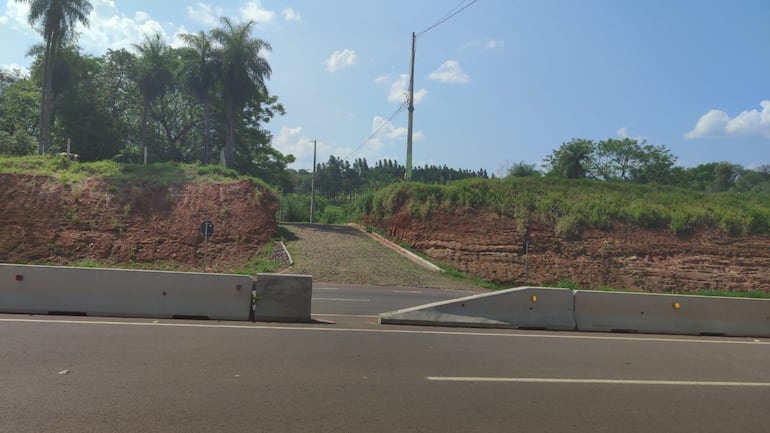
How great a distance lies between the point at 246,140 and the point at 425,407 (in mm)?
54350

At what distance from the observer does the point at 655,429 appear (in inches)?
195

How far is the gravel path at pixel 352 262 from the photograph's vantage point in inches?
883

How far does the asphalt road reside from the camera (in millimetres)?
4797

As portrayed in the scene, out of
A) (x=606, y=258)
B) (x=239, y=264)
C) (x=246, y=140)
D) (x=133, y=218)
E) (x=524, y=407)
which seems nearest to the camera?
(x=524, y=407)

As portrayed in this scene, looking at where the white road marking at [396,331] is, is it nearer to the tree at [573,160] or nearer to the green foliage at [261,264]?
the green foliage at [261,264]

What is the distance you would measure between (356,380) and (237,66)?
1551 inches

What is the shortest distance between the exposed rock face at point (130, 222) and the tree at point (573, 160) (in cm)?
3659

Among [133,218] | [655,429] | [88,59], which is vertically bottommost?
[655,429]

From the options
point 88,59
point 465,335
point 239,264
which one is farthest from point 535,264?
point 88,59

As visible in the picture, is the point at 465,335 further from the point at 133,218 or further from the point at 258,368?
the point at 133,218

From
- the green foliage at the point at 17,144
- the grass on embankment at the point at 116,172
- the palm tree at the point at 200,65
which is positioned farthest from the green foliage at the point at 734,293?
the green foliage at the point at 17,144

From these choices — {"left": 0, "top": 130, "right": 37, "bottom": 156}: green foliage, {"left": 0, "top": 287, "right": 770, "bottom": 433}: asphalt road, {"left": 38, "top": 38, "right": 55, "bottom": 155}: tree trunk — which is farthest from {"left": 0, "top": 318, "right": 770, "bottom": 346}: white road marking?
{"left": 0, "top": 130, "right": 37, "bottom": 156}: green foliage

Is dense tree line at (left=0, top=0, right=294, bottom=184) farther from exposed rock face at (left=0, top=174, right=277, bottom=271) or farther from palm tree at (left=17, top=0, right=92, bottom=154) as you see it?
exposed rock face at (left=0, top=174, right=277, bottom=271)

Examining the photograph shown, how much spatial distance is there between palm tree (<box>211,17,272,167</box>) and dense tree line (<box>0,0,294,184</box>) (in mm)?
80
